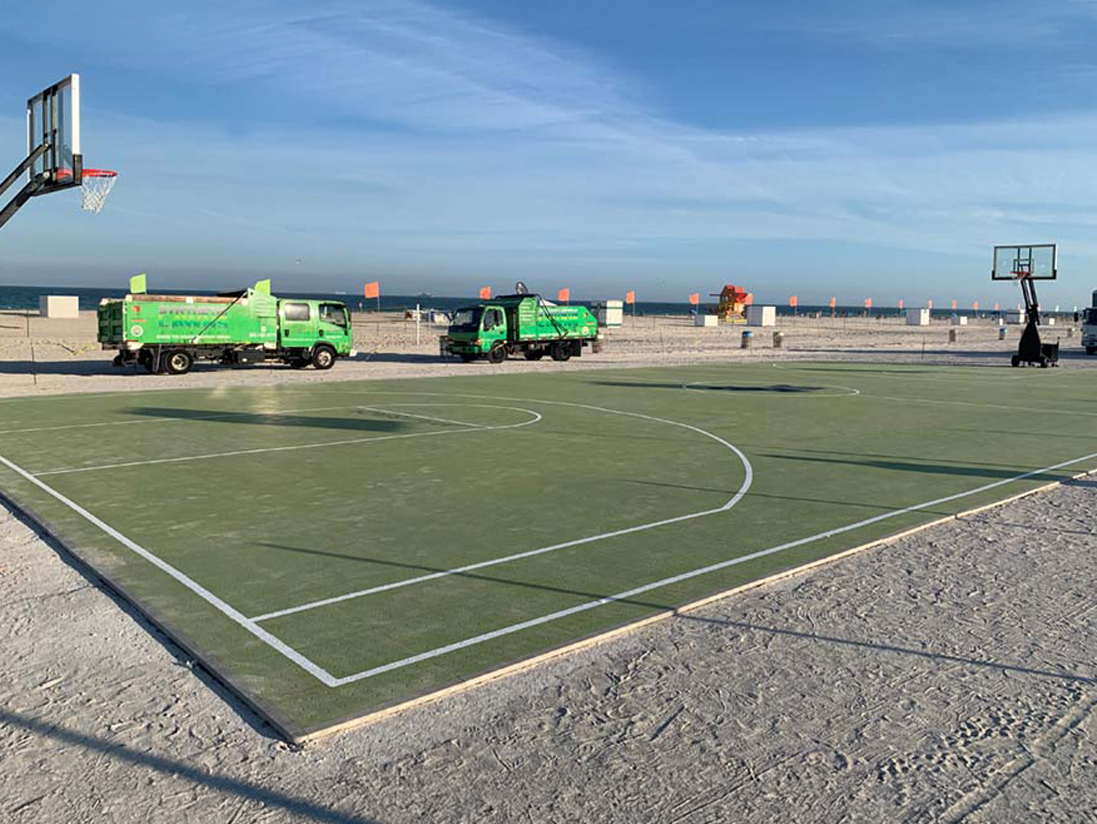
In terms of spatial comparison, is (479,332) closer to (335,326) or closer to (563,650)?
(335,326)

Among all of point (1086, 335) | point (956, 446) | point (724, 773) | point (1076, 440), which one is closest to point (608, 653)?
point (724, 773)

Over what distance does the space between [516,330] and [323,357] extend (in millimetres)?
9102

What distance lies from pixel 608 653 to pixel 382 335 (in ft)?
183

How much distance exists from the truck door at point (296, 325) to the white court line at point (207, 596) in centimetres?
2022

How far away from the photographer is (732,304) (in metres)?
109

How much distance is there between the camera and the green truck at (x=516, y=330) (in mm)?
37281

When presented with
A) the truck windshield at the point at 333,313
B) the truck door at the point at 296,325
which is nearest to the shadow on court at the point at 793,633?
the truck door at the point at 296,325

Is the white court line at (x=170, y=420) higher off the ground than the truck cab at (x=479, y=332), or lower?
lower

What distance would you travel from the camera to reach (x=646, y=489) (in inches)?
465

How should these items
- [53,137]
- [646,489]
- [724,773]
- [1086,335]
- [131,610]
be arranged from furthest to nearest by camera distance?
[1086,335]
[53,137]
[646,489]
[131,610]
[724,773]

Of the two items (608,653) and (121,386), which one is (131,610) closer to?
(608,653)

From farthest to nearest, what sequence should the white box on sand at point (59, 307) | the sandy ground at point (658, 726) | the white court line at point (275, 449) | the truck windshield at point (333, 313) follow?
the white box on sand at point (59, 307) < the truck windshield at point (333, 313) < the white court line at point (275, 449) < the sandy ground at point (658, 726)

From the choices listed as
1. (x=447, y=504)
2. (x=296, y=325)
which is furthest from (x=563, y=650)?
(x=296, y=325)

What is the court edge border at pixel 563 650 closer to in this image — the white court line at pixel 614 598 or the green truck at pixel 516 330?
the white court line at pixel 614 598
